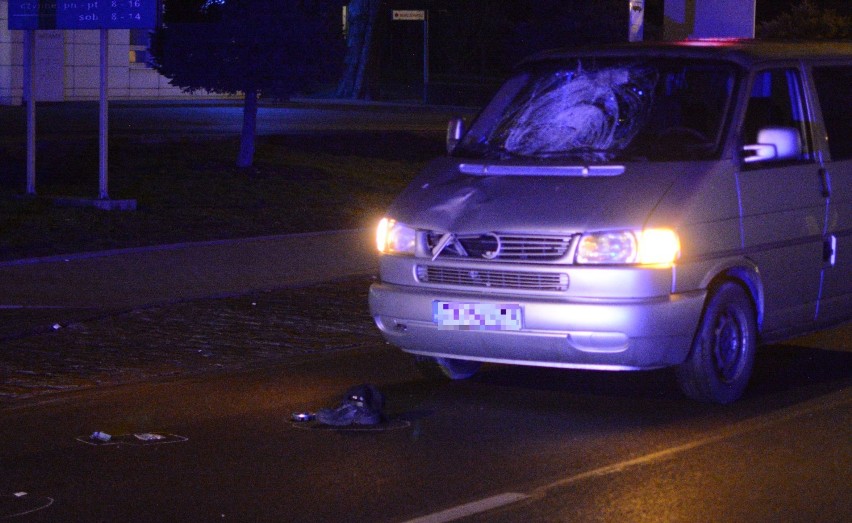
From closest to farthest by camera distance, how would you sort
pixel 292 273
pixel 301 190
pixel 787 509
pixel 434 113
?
pixel 787 509 → pixel 292 273 → pixel 301 190 → pixel 434 113

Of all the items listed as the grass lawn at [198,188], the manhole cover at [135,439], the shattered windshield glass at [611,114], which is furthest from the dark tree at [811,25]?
the manhole cover at [135,439]

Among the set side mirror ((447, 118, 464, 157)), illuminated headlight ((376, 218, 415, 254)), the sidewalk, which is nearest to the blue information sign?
the sidewalk

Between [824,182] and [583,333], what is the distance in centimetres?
220

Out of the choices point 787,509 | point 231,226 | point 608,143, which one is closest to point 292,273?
point 231,226

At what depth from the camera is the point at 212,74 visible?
20.5 m

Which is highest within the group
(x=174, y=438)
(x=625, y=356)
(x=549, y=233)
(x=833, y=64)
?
(x=833, y=64)

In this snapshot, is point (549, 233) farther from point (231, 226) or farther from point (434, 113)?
point (434, 113)

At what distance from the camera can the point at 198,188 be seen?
62.1ft

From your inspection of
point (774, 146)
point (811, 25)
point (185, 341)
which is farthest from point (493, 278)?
point (811, 25)

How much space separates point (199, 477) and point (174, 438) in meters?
0.83

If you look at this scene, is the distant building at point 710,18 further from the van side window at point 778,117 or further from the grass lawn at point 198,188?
the van side window at point 778,117

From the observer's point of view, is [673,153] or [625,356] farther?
[673,153]

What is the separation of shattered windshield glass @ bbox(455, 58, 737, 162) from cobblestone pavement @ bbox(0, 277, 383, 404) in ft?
7.10

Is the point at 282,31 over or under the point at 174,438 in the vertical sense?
over
